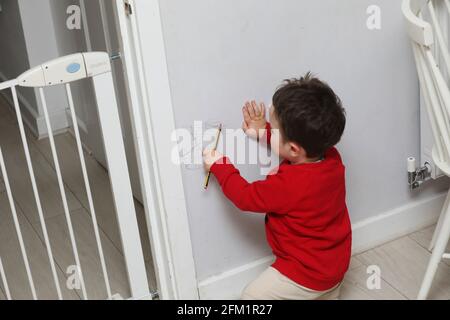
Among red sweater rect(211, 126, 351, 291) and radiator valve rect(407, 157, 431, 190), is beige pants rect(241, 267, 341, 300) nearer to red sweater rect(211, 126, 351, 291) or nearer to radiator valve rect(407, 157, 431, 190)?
red sweater rect(211, 126, 351, 291)

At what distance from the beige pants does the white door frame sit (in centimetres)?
19

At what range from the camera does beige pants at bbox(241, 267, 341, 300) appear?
74.9 inches

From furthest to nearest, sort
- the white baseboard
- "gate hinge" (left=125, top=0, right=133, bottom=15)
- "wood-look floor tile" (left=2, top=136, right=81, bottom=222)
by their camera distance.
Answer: "wood-look floor tile" (left=2, top=136, right=81, bottom=222), the white baseboard, "gate hinge" (left=125, top=0, right=133, bottom=15)

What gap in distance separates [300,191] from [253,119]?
9.5 inches

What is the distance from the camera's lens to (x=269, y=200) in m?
1.82

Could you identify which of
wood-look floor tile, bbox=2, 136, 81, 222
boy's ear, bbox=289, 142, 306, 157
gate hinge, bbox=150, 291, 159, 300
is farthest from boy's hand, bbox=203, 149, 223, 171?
wood-look floor tile, bbox=2, 136, 81, 222

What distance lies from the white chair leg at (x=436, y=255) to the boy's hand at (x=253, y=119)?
20.2 inches

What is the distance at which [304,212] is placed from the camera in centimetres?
183

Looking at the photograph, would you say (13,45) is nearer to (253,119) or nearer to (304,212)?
(253,119)

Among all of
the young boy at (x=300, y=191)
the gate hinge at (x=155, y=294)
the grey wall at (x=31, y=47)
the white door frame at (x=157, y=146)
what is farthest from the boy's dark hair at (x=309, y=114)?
the grey wall at (x=31, y=47)

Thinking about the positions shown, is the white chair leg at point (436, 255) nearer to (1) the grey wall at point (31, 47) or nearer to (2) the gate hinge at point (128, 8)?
(2) the gate hinge at point (128, 8)

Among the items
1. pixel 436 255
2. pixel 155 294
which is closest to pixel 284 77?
pixel 436 255
